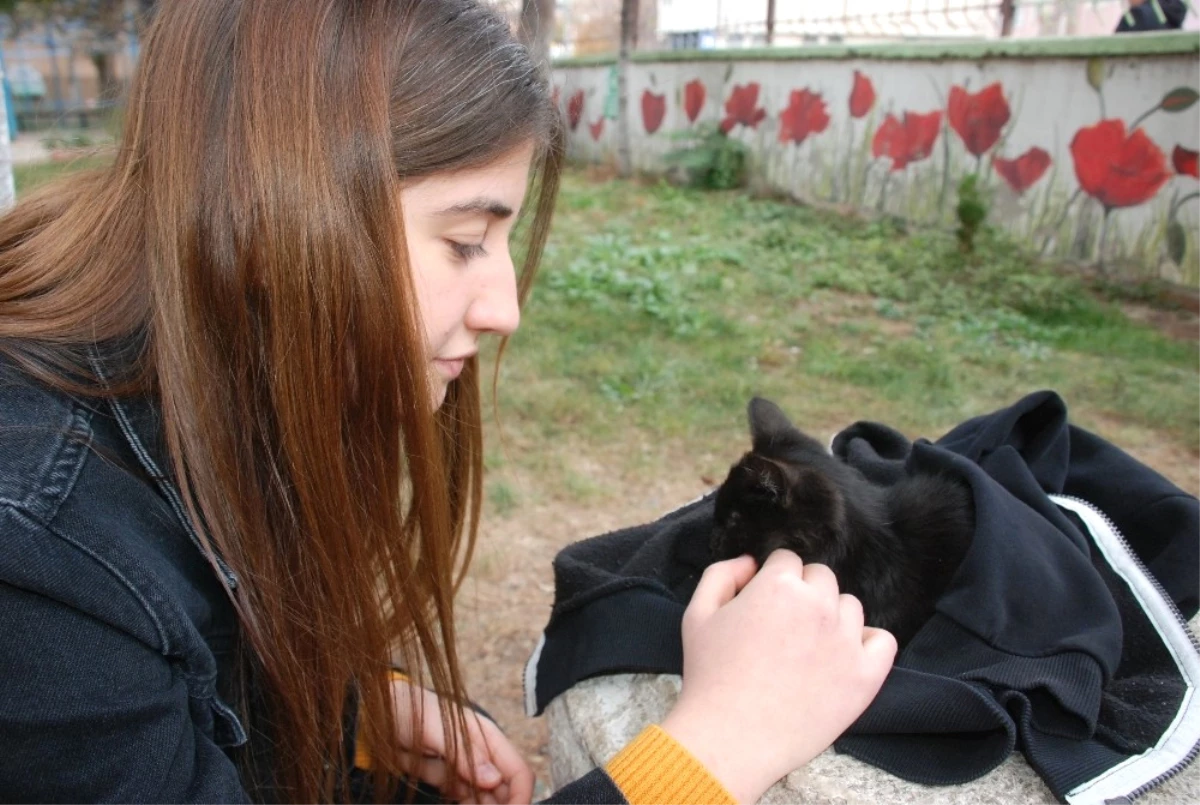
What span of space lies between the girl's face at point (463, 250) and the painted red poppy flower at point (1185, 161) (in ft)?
17.4

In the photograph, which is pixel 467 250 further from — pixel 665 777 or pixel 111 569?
pixel 665 777

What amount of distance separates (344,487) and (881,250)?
240 inches

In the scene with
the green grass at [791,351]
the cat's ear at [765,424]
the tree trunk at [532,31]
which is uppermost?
the tree trunk at [532,31]

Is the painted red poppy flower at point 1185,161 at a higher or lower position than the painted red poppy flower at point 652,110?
lower

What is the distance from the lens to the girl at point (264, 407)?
0.95 meters

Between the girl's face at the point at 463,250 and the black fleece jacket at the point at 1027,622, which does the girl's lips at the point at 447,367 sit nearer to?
the girl's face at the point at 463,250

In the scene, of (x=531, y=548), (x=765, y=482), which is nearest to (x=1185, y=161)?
(x=531, y=548)

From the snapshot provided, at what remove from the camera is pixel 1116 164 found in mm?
5746

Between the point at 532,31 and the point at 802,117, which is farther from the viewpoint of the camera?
the point at 802,117

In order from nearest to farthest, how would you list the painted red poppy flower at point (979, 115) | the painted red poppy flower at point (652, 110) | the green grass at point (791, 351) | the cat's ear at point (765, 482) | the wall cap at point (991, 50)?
the cat's ear at point (765, 482), the green grass at point (791, 351), the wall cap at point (991, 50), the painted red poppy flower at point (979, 115), the painted red poppy flower at point (652, 110)

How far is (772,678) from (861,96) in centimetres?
765

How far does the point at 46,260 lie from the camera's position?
112cm

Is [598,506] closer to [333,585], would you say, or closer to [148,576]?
[333,585]

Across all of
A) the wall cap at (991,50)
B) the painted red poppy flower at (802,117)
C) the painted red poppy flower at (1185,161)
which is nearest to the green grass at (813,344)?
the painted red poppy flower at (1185,161)
